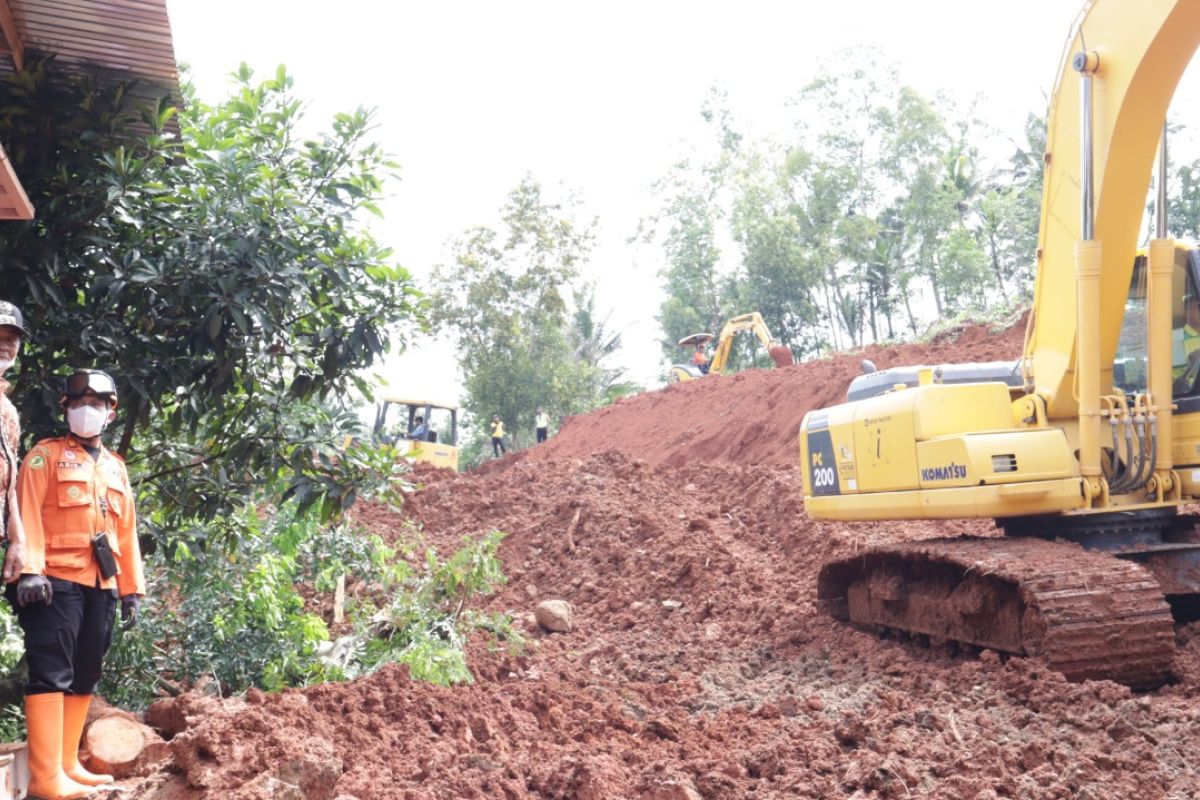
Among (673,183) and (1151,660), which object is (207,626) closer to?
(1151,660)

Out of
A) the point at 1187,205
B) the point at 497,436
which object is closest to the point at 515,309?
the point at 497,436

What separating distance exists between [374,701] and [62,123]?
9.89ft

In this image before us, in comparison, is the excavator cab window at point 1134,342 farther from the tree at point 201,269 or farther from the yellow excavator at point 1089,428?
the tree at point 201,269

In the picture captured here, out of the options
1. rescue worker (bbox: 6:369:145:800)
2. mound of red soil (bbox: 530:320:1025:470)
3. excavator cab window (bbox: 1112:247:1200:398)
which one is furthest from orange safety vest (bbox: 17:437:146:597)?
mound of red soil (bbox: 530:320:1025:470)

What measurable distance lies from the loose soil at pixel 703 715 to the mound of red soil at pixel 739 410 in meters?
7.06

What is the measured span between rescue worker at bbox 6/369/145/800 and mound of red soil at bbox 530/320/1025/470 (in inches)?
508

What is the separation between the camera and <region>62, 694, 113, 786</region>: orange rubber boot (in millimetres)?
4637

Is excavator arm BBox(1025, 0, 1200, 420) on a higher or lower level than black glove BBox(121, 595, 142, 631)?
higher

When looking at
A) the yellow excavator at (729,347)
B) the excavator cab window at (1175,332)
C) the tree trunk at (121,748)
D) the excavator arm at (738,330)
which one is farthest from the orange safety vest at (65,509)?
the excavator arm at (738,330)

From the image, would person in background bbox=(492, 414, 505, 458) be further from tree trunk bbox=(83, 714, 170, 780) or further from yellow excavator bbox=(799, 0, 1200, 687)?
tree trunk bbox=(83, 714, 170, 780)

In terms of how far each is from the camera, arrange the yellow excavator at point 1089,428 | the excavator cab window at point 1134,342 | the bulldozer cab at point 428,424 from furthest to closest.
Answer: the bulldozer cab at point 428,424, the excavator cab window at point 1134,342, the yellow excavator at point 1089,428

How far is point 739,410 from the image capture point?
21656mm

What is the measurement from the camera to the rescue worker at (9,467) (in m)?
4.46

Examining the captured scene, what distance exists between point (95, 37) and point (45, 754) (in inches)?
118
